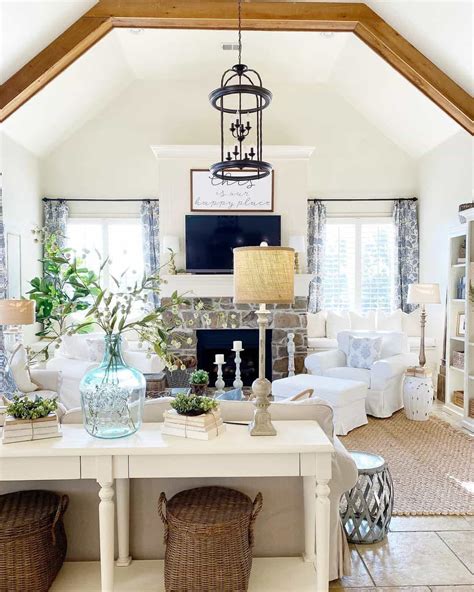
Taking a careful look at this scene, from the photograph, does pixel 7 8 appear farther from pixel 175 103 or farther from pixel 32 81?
pixel 175 103

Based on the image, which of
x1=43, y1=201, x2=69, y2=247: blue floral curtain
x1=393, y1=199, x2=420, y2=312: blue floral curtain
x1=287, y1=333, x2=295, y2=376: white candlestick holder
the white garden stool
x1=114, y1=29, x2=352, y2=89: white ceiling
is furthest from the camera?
x1=393, y1=199, x2=420, y2=312: blue floral curtain

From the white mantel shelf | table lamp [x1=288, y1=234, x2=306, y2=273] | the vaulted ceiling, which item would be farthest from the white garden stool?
the vaulted ceiling

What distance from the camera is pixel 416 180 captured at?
7.49 m

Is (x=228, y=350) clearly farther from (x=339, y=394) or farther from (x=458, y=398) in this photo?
(x=458, y=398)

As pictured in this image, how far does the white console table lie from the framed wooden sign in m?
5.09

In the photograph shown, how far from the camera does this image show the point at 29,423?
2082 millimetres

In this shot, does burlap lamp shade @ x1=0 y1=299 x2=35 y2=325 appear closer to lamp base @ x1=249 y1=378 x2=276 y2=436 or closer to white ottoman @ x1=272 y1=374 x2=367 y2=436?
white ottoman @ x1=272 y1=374 x2=367 y2=436

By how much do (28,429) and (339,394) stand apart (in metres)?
3.27

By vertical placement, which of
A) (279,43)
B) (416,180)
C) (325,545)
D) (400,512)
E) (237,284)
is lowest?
(400,512)

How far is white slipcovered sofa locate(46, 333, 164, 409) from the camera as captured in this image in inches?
205

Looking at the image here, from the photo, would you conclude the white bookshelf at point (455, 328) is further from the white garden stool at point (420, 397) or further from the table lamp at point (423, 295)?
the white garden stool at point (420, 397)

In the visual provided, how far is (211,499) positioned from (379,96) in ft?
19.3

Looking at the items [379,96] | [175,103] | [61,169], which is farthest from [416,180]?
[61,169]

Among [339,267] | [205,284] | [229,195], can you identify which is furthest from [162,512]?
[339,267]
